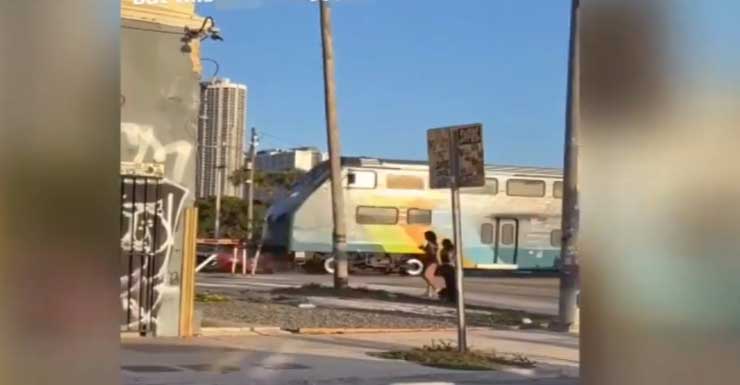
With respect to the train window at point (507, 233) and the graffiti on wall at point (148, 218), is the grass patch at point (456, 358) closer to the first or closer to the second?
the graffiti on wall at point (148, 218)

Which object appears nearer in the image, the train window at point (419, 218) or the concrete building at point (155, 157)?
the concrete building at point (155, 157)

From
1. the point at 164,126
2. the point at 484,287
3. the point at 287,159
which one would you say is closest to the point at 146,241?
the point at 164,126

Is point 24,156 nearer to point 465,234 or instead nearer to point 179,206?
point 179,206

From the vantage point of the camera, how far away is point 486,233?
3103 centimetres

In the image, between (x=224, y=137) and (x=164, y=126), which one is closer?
(x=164, y=126)

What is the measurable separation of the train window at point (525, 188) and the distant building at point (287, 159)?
681cm

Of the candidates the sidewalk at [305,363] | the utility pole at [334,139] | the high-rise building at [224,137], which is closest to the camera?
the sidewalk at [305,363]

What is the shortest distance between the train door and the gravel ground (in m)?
13.5

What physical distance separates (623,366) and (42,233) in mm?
2204

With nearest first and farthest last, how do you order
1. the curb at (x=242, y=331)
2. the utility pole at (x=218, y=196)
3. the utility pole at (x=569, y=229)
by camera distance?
1. the curb at (x=242, y=331)
2. the utility pole at (x=569, y=229)
3. the utility pole at (x=218, y=196)

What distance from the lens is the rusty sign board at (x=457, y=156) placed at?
1048cm

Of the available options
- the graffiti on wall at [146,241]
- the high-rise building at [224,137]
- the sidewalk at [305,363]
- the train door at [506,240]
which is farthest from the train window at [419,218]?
the graffiti on wall at [146,241]

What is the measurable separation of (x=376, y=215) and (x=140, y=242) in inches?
792

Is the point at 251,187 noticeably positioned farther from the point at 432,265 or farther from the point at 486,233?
the point at 432,265
